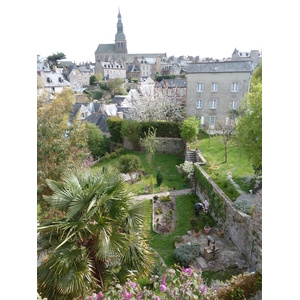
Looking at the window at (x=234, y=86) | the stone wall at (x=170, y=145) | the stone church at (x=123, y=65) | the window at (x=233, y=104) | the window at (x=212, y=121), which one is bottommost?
the stone wall at (x=170, y=145)

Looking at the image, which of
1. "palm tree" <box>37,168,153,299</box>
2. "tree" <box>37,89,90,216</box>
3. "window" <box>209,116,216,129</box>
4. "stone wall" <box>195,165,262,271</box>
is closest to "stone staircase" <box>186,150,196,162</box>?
"window" <box>209,116,216,129</box>

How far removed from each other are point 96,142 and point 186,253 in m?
9.76

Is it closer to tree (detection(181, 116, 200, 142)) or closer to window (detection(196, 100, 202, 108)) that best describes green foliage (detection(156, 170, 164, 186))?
tree (detection(181, 116, 200, 142))

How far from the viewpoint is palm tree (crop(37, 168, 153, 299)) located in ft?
10.9

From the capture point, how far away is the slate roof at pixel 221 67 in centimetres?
1409

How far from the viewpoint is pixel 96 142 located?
15.2 m

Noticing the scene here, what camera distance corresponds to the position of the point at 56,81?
2281 cm

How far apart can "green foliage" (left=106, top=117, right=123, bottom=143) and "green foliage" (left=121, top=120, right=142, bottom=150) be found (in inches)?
22.2

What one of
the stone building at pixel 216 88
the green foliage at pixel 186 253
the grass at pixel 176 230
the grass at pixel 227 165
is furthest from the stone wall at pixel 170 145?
the green foliage at pixel 186 253

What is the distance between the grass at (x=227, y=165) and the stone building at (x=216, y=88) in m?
2.04

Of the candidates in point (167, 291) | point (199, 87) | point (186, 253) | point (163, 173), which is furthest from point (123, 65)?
point (167, 291)

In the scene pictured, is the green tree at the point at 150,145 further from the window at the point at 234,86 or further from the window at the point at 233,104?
the window at the point at 234,86

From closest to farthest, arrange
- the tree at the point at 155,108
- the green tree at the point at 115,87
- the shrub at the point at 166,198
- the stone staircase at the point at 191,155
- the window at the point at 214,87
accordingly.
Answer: the shrub at the point at 166,198, the stone staircase at the point at 191,155, the window at the point at 214,87, the tree at the point at 155,108, the green tree at the point at 115,87

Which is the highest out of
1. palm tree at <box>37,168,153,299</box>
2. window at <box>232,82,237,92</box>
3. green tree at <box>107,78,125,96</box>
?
green tree at <box>107,78,125,96</box>
